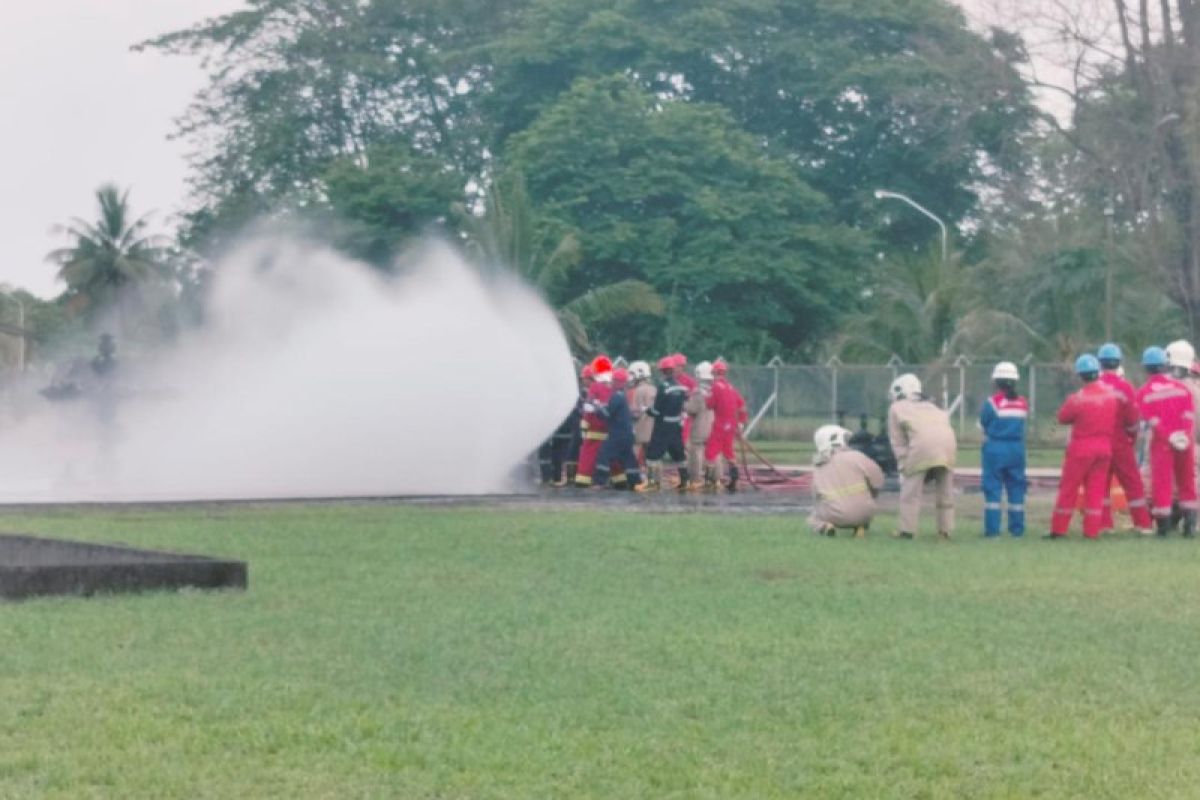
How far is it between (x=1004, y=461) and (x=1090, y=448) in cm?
87

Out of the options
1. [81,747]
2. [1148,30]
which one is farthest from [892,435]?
[1148,30]

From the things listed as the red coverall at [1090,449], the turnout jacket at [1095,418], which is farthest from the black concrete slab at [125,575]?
the turnout jacket at [1095,418]

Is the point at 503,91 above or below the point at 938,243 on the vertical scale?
above

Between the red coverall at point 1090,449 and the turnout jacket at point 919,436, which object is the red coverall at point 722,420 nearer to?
the turnout jacket at point 919,436

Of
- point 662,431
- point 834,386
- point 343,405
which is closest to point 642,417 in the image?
point 662,431

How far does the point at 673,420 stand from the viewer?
102 ft

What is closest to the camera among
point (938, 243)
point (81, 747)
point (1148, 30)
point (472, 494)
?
point (81, 747)

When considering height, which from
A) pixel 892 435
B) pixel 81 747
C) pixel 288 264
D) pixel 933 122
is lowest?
pixel 81 747

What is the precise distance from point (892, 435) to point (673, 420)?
979cm

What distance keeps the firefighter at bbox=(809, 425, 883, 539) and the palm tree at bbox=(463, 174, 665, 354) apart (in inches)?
979

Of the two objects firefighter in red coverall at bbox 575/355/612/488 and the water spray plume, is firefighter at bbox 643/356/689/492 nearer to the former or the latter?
firefighter in red coverall at bbox 575/355/612/488

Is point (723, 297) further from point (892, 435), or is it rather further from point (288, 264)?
point (892, 435)

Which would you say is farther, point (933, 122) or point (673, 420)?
point (933, 122)

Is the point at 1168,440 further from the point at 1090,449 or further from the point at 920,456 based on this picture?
the point at 920,456
